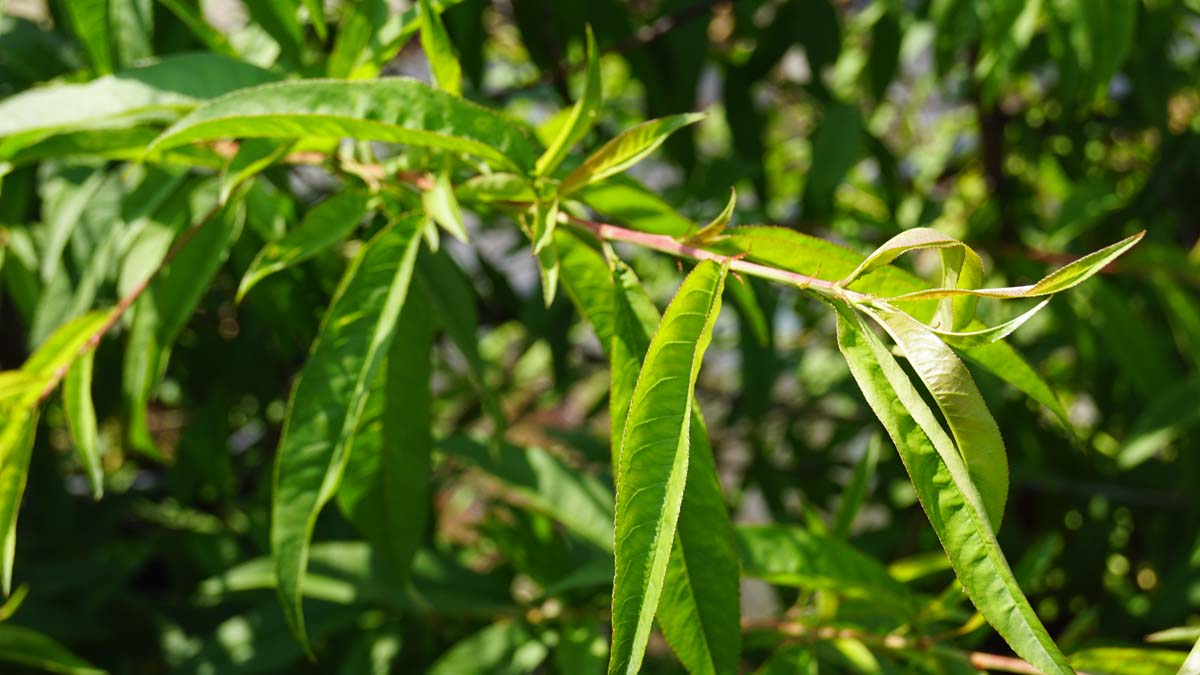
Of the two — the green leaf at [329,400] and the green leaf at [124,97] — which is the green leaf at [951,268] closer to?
the green leaf at [329,400]

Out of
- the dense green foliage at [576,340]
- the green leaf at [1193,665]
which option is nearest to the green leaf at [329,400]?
the dense green foliage at [576,340]

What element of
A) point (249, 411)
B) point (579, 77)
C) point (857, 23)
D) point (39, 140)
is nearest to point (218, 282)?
point (249, 411)

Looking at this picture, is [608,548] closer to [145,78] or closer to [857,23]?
[145,78]

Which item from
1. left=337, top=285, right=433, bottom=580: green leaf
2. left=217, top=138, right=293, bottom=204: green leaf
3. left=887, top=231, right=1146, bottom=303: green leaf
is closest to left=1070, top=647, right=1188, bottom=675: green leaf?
left=887, top=231, right=1146, bottom=303: green leaf

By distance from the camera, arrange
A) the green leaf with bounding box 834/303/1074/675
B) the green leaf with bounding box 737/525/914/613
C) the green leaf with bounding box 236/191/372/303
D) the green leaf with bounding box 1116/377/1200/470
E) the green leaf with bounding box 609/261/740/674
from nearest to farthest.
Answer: the green leaf with bounding box 834/303/1074/675 → the green leaf with bounding box 609/261/740/674 → the green leaf with bounding box 236/191/372/303 → the green leaf with bounding box 737/525/914/613 → the green leaf with bounding box 1116/377/1200/470

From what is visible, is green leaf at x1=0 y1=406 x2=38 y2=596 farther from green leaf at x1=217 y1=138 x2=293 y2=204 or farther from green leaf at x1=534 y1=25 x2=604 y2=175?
green leaf at x1=534 y1=25 x2=604 y2=175

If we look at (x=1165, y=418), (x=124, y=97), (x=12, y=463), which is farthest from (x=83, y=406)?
(x=1165, y=418)
